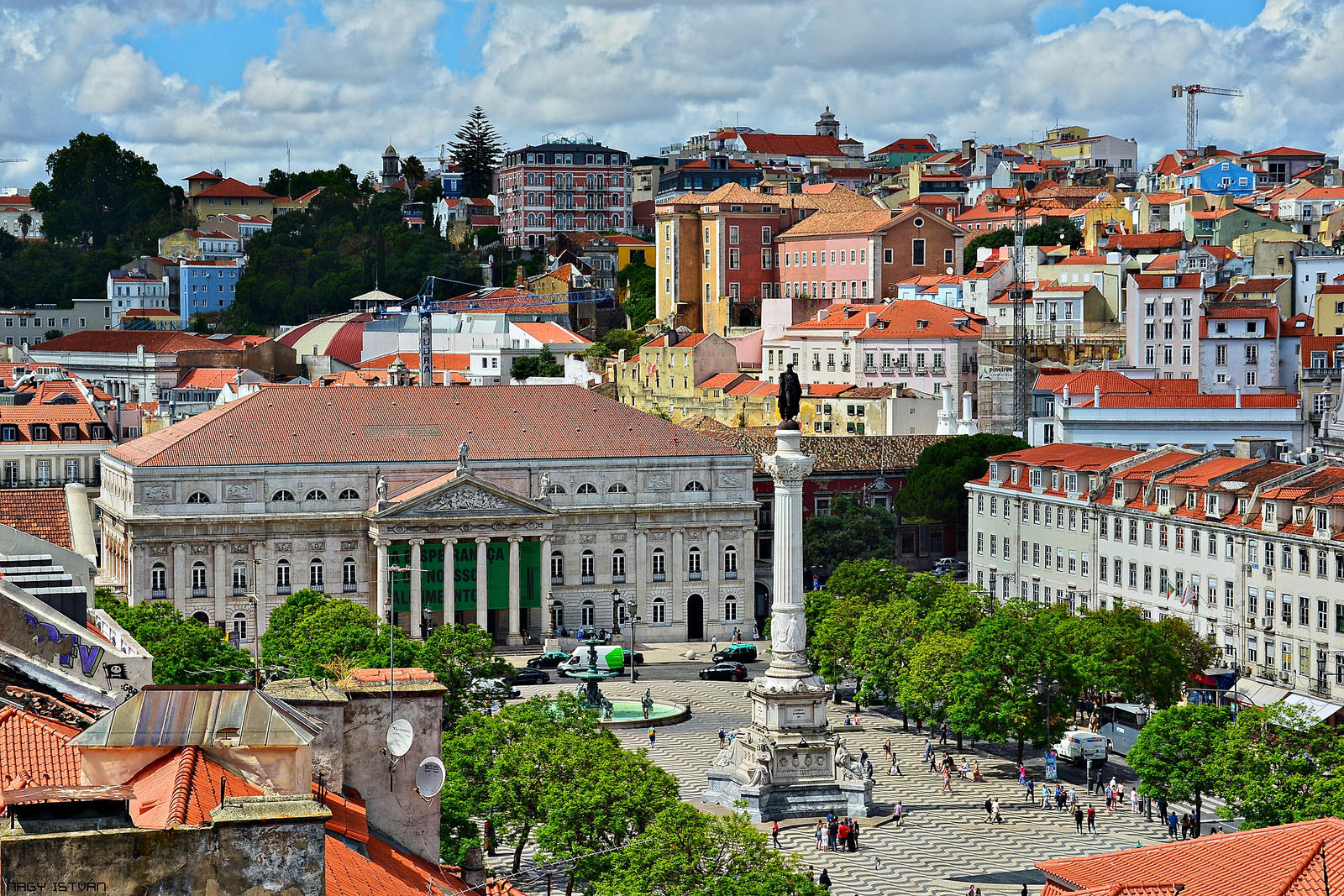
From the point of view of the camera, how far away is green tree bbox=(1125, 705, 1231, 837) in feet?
206

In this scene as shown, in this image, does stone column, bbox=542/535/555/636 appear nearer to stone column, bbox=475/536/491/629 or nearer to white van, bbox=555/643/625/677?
stone column, bbox=475/536/491/629

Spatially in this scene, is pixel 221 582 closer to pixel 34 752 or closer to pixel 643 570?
pixel 643 570

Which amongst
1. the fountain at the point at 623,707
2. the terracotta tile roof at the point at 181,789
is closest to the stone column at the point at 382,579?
the fountain at the point at 623,707

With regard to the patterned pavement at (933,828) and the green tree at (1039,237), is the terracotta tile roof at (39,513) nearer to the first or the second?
the patterned pavement at (933,828)

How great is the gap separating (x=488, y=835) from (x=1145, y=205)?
148818 mm

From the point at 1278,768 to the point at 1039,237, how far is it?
133 m

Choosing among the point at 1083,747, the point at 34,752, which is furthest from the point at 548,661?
the point at 34,752

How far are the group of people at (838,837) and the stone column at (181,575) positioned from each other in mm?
51216

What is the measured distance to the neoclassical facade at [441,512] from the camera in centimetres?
10819

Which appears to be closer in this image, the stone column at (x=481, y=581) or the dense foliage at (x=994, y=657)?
the dense foliage at (x=994, y=657)

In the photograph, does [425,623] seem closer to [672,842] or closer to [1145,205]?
[672,842]

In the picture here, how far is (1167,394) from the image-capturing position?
127 meters

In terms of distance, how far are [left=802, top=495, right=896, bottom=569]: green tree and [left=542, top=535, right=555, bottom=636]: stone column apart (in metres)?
14.9

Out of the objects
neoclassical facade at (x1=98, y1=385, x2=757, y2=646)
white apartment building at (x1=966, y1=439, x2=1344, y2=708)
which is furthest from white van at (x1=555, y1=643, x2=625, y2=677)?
white apartment building at (x1=966, y1=439, x2=1344, y2=708)
